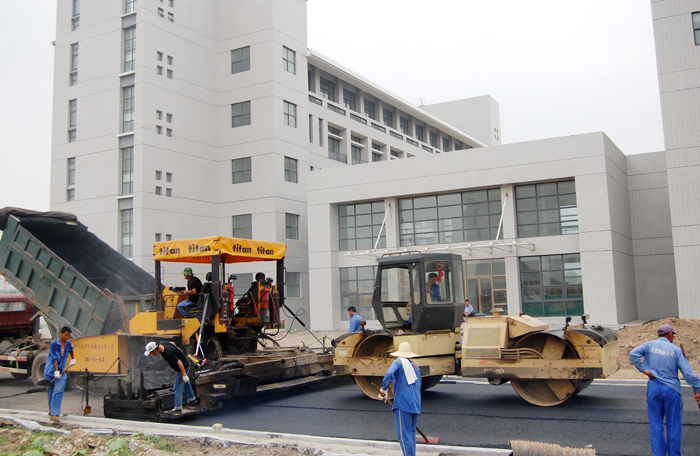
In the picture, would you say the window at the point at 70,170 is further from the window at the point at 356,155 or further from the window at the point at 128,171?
the window at the point at 356,155

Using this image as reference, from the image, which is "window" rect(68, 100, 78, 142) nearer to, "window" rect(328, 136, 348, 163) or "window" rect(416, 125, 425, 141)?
"window" rect(328, 136, 348, 163)

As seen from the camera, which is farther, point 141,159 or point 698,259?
point 141,159

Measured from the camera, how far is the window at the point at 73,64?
119 feet

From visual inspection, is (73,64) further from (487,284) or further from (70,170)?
(487,284)

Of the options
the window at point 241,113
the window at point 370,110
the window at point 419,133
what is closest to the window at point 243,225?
the window at point 241,113

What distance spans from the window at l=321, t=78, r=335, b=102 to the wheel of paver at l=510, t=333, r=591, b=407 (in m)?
33.6

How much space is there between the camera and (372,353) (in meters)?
11.7

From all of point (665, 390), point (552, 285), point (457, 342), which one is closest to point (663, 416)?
point (665, 390)

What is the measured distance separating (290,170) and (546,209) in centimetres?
1581

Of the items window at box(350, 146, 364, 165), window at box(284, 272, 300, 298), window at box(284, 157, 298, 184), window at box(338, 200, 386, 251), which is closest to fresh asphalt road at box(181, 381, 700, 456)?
window at box(338, 200, 386, 251)

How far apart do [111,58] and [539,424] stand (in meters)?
32.7

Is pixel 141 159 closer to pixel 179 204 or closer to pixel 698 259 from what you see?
pixel 179 204

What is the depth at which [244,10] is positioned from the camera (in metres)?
37.3

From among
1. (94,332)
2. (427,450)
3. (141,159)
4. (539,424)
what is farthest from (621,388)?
(141,159)
